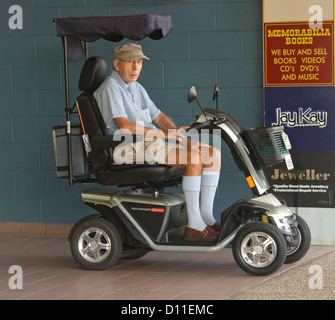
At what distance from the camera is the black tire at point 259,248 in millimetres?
5172

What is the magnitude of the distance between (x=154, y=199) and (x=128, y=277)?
59 centimetres

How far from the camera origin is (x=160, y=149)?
5.49 metres

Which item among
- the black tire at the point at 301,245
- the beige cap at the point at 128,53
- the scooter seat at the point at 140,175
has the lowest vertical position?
the black tire at the point at 301,245

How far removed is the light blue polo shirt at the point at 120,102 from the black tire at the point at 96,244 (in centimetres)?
70

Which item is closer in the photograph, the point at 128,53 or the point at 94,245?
the point at 94,245

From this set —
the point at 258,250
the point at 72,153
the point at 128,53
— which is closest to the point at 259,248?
the point at 258,250

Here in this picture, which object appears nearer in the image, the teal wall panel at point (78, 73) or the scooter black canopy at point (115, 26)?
the scooter black canopy at point (115, 26)

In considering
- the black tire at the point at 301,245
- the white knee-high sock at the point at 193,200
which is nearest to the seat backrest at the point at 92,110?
the white knee-high sock at the point at 193,200

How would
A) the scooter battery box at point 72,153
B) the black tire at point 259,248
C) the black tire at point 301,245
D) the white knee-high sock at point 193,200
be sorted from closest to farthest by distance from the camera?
the black tire at point 259,248
the white knee-high sock at point 193,200
the black tire at point 301,245
the scooter battery box at point 72,153

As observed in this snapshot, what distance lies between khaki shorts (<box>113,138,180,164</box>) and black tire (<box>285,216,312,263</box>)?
1.06 meters

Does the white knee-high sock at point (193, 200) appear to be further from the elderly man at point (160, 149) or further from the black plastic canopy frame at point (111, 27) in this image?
the black plastic canopy frame at point (111, 27)

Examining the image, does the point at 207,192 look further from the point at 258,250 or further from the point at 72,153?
the point at 72,153

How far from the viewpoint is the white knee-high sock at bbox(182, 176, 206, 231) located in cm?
543
